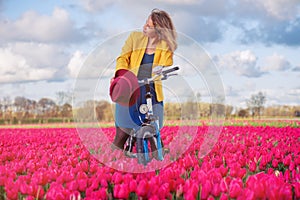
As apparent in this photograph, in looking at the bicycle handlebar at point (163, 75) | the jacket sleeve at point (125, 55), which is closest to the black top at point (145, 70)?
the jacket sleeve at point (125, 55)

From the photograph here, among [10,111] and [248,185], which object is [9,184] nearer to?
[248,185]

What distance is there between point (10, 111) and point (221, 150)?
59.7 feet

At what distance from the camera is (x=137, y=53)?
4.74 m

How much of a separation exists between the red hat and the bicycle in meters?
0.22

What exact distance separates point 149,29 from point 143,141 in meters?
1.24

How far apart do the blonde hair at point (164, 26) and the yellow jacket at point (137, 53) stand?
78 mm

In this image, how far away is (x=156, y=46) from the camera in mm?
4754

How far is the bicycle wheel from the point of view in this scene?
4590 millimetres

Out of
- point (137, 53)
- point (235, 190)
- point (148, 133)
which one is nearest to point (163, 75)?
point (137, 53)

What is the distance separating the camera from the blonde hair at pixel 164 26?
15.0 feet

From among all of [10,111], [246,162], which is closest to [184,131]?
[246,162]

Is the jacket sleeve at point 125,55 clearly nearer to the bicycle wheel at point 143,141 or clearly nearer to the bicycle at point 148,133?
the bicycle at point 148,133

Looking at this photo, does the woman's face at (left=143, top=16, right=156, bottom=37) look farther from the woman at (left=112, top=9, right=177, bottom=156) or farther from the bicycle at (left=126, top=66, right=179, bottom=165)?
the bicycle at (left=126, top=66, right=179, bottom=165)

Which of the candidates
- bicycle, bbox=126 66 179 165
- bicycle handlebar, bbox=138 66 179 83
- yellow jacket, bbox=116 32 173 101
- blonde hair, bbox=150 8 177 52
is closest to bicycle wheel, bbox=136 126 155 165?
bicycle, bbox=126 66 179 165
